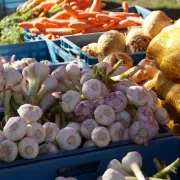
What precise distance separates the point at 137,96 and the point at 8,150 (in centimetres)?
56

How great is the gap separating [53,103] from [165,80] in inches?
24.2

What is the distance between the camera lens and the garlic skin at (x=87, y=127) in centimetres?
168

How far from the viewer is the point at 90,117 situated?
173cm

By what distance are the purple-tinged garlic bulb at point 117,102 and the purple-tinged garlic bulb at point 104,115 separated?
0.04 meters

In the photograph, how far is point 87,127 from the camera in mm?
1681

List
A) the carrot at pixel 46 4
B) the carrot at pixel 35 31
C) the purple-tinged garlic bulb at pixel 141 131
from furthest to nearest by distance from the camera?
1. the carrot at pixel 46 4
2. the carrot at pixel 35 31
3. the purple-tinged garlic bulb at pixel 141 131

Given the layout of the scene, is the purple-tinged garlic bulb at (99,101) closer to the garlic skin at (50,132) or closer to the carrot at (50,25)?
the garlic skin at (50,132)

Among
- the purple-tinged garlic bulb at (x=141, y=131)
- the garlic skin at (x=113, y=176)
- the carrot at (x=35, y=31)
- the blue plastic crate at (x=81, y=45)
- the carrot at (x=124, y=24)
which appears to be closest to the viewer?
the garlic skin at (x=113, y=176)

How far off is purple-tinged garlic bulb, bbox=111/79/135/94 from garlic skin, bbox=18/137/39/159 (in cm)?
45

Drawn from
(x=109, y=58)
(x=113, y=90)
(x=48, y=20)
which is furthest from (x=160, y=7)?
(x=113, y=90)

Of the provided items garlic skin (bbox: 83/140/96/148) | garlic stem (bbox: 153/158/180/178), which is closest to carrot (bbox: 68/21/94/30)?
garlic skin (bbox: 83/140/96/148)

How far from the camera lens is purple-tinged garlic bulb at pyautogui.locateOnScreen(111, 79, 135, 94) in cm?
181

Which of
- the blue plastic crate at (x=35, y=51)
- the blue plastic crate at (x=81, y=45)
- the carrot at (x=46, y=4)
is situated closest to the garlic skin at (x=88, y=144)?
the blue plastic crate at (x=81, y=45)

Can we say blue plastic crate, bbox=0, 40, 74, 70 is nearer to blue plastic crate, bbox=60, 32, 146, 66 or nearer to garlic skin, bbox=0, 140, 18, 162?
blue plastic crate, bbox=60, 32, 146, 66
